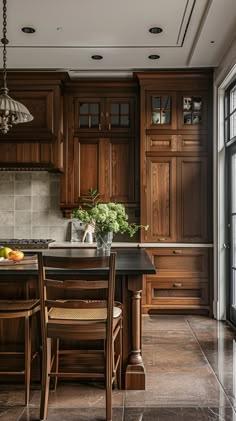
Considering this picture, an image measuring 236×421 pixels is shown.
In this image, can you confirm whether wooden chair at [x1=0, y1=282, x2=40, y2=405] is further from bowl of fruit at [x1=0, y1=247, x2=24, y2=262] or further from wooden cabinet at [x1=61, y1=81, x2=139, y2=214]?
wooden cabinet at [x1=61, y1=81, x2=139, y2=214]

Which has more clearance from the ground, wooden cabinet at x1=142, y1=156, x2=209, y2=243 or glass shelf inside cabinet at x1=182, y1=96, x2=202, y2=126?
glass shelf inside cabinet at x1=182, y1=96, x2=202, y2=126

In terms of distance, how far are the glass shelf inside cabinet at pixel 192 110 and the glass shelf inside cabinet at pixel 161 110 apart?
19 centimetres

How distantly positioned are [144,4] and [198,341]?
2.97 meters

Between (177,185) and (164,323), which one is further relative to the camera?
(177,185)

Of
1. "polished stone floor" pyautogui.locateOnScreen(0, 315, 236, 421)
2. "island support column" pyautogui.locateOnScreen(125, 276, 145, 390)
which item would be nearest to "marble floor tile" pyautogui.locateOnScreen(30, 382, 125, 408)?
"polished stone floor" pyautogui.locateOnScreen(0, 315, 236, 421)

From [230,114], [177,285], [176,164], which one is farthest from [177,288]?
[230,114]

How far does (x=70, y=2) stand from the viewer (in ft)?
12.3

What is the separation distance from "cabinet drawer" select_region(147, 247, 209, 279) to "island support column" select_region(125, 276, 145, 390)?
231 cm

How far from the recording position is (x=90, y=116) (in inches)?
222

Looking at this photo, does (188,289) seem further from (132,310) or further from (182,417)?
(182,417)

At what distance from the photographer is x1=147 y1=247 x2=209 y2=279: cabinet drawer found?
530 centimetres

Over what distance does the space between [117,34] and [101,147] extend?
1490 mm

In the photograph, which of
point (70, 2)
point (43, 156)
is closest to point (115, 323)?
point (70, 2)

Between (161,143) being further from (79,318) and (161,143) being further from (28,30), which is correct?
(79,318)
